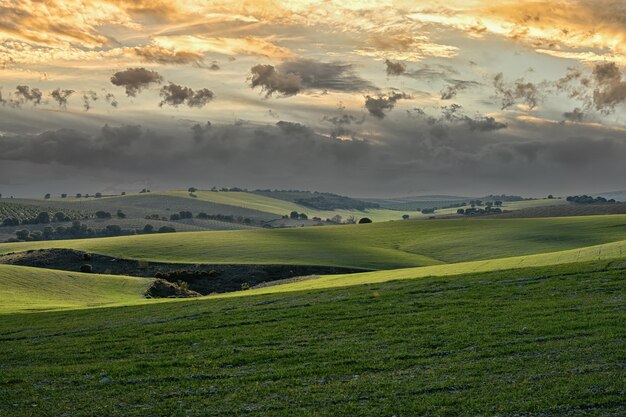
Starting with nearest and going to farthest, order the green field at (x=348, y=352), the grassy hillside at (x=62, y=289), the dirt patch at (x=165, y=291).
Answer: the green field at (x=348, y=352)
the grassy hillside at (x=62, y=289)
the dirt patch at (x=165, y=291)

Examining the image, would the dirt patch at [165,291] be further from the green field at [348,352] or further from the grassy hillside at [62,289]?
the green field at [348,352]

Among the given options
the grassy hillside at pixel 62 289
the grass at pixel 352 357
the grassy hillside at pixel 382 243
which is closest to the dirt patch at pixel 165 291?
the grassy hillside at pixel 62 289

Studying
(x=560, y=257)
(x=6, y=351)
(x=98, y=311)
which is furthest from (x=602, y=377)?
(x=560, y=257)

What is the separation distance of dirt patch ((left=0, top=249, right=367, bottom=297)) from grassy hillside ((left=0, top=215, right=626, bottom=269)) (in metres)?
3.70

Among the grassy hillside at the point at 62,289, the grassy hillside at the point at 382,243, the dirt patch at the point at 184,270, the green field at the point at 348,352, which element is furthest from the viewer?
the grassy hillside at the point at 382,243

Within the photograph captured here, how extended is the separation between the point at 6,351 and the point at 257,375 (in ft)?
60.4

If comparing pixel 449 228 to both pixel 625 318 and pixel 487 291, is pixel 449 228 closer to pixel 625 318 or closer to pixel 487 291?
pixel 487 291

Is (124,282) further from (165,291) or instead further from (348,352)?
(348,352)

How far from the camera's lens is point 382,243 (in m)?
149

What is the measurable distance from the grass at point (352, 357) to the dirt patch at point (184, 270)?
51.3m

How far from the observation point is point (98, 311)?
54781 mm

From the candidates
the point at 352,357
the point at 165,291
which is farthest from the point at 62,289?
the point at 352,357

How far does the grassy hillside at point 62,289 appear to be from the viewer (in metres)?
70.6

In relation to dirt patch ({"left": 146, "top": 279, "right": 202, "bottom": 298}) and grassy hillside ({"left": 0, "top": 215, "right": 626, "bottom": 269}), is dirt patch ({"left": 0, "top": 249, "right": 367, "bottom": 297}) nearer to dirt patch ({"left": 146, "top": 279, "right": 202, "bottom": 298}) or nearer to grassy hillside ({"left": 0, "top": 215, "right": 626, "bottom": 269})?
dirt patch ({"left": 146, "top": 279, "right": 202, "bottom": 298})
